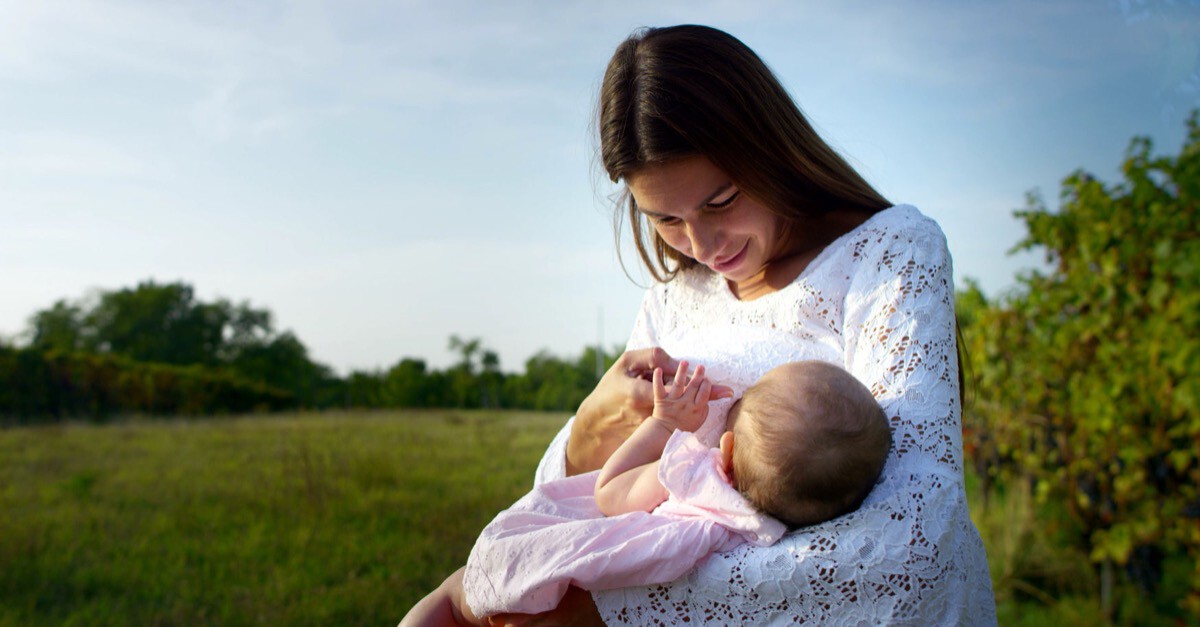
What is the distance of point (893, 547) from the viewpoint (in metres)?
1.31

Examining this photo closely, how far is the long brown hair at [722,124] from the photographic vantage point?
1799 mm

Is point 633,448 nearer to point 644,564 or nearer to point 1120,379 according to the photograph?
point 644,564

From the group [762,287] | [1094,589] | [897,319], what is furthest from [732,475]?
[1094,589]

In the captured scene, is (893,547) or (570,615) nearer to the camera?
(893,547)

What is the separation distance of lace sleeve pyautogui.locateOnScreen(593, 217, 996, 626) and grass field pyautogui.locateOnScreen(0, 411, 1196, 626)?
2.85 m

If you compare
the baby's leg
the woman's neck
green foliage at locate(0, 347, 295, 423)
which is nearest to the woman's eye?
the woman's neck

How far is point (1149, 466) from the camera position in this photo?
4.01 metres

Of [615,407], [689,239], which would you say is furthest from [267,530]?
[689,239]

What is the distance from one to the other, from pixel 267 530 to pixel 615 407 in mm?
3520

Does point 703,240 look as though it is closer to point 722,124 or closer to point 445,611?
point 722,124

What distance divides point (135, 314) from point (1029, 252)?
6779 mm

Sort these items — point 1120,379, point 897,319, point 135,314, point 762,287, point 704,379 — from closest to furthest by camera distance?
1. point 897,319
2. point 704,379
3. point 762,287
4. point 1120,379
5. point 135,314

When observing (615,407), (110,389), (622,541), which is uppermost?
(110,389)

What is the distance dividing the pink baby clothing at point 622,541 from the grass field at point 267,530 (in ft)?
8.36
